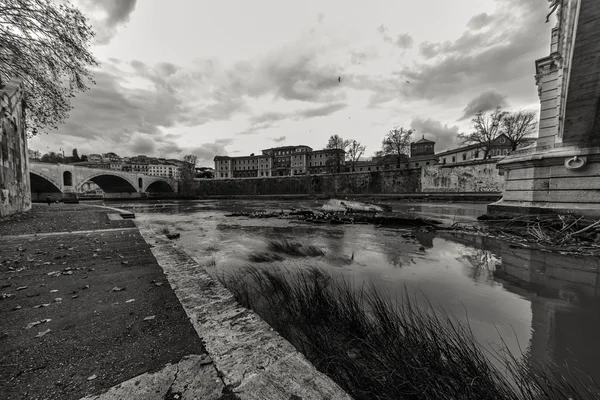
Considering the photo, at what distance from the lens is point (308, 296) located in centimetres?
351

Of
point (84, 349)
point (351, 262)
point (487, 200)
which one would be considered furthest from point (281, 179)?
point (84, 349)

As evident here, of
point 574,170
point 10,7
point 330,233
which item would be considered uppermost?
point 10,7

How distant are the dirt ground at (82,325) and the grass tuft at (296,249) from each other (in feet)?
11.6

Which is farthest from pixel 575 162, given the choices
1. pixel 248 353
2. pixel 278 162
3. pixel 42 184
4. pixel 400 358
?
pixel 278 162

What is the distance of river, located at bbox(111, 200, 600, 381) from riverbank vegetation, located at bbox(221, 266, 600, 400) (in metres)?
0.47

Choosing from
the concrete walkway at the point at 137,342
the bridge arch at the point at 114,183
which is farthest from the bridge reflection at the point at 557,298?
the bridge arch at the point at 114,183

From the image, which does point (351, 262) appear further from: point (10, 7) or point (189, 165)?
point (189, 165)

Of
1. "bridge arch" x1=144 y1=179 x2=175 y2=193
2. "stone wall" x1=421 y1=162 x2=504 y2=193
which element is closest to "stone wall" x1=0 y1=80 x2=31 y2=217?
"stone wall" x1=421 y1=162 x2=504 y2=193

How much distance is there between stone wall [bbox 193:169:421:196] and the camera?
1772 inches

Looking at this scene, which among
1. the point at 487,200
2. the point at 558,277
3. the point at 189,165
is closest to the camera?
the point at 558,277

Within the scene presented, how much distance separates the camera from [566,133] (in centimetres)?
903

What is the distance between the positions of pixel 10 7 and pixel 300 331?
14.0 m

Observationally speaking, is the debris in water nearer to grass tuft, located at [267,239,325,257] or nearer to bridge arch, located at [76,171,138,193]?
grass tuft, located at [267,239,325,257]

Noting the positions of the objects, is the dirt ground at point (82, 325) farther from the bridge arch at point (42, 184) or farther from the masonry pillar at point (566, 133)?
the bridge arch at point (42, 184)
